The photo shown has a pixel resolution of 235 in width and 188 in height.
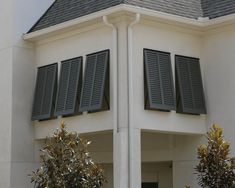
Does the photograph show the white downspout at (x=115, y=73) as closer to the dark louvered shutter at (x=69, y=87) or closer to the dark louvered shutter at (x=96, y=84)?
the dark louvered shutter at (x=96, y=84)

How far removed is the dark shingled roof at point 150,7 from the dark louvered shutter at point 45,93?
1354mm

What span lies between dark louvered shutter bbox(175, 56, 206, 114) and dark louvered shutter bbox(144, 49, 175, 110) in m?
0.30

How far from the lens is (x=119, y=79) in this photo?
14336 millimetres

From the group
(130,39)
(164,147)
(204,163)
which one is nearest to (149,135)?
(164,147)

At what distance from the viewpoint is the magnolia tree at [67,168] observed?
1038 centimetres

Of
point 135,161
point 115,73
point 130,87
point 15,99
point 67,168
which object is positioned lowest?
point 67,168

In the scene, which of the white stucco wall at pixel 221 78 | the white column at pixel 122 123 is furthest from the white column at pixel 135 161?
the white stucco wall at pixel 221 78

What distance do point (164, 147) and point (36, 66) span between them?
436 centimetres

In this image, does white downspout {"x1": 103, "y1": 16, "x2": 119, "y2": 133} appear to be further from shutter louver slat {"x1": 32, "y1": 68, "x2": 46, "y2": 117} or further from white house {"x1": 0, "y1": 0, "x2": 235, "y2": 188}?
shutter louver slat {"x1": 32, "y1": 68, "x2": 46, "y2": 117}

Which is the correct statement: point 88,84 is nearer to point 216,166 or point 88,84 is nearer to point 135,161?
point 135,161

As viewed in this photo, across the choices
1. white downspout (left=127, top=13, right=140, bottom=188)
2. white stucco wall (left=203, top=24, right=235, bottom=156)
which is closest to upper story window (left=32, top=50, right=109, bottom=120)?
white downspout (left=127, top=13, right=140, bottom=188)

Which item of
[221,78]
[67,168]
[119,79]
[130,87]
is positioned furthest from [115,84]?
[67,168]

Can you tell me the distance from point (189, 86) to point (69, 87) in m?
3.14

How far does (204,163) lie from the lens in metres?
10.9
